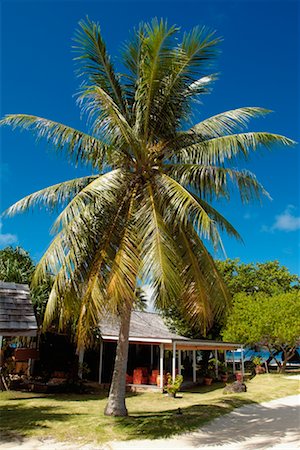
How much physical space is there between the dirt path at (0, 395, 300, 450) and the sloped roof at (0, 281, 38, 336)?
2.22 m

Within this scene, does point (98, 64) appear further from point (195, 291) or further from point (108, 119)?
point (195, 291)

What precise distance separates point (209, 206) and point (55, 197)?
4.09 m

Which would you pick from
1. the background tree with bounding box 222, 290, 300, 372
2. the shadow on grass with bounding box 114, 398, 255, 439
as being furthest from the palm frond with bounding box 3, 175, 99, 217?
the background tree with bounding box 222, 290, 300, 372

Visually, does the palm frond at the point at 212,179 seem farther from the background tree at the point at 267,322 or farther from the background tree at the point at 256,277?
the background tree at the point at 256,277

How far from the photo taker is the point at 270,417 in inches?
436

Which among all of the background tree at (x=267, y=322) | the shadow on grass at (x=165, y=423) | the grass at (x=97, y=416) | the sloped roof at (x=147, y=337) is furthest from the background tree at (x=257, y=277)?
the shadow on grass at (x=165, y=423)

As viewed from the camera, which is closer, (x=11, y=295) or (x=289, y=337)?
(x=11, y=295)

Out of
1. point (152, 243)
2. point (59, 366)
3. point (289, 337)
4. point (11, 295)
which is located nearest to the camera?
point (152, 243)

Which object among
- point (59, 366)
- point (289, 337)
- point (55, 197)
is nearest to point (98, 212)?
point (55, 197)

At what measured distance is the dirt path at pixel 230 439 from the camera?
7.68 m

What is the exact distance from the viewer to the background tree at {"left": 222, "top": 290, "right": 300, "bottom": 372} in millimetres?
24750

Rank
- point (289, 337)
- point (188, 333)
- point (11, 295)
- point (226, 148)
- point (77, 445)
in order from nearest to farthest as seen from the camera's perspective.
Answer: point (77, 445)
point (11, 295)
point (226, 148)
point (289, 337)
point (188, 333)

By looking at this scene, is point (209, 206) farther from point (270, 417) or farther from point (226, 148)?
point (270, 417)

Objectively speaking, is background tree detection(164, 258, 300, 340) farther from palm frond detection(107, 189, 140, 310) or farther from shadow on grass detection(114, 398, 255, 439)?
palm frond detection(107, 189, 140, 310)
